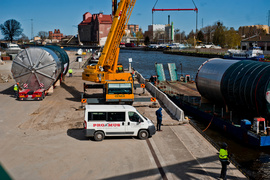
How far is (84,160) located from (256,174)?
7.96 m

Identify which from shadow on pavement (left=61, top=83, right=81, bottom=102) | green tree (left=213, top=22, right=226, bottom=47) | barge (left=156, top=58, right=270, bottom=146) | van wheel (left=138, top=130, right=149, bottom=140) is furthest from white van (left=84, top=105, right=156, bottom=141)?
green tree (left=213, top=22, right=226, bottom=47)

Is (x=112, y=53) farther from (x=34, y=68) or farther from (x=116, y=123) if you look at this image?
(x=116, y=123)

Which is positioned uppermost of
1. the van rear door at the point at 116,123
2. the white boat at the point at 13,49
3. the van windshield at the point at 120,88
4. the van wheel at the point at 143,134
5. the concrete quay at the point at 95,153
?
the white boat at the point at 13,49

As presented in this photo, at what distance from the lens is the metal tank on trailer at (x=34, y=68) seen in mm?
26922

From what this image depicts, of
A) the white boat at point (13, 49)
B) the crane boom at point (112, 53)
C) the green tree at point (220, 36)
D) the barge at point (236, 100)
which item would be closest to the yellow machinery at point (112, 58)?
the crane boom at point (112, 53)

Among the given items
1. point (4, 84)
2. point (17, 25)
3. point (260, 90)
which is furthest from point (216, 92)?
point (17, 25)

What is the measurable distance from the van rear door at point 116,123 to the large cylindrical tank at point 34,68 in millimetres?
13033

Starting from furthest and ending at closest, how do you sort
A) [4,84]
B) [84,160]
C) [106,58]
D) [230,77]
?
[4,84] < [106,58] < [230,77] < [84,160]

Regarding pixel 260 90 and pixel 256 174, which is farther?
pixel 260 90

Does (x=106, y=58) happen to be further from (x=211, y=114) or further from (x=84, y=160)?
(x=84, y=160)

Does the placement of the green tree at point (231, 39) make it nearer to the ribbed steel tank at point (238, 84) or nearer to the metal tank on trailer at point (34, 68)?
the ribbed steel tank at point (238, 84)

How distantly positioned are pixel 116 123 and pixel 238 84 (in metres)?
8.22

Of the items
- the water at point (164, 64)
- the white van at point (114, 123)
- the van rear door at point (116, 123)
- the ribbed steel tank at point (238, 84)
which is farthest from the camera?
the water at point (164, 64)

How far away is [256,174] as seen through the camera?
1473 centimetres
